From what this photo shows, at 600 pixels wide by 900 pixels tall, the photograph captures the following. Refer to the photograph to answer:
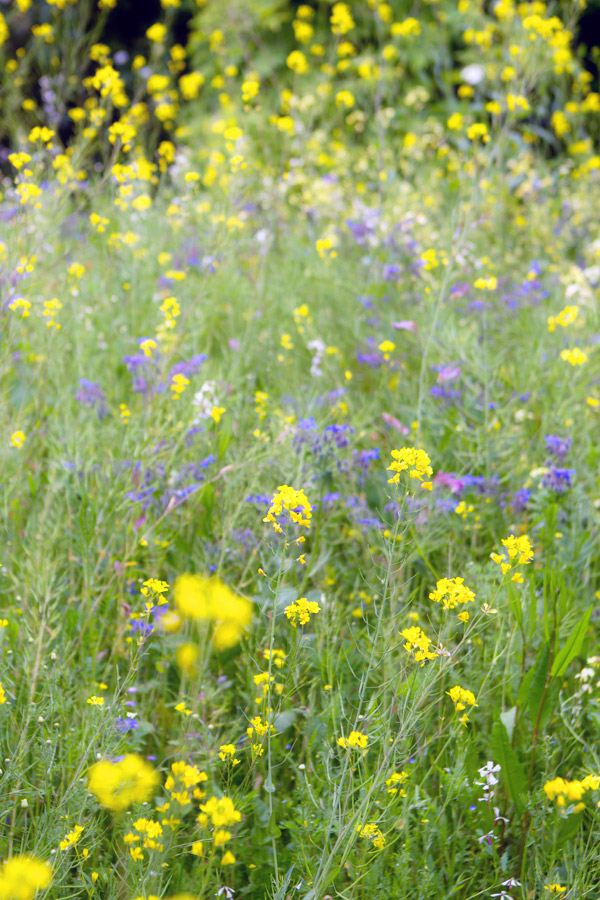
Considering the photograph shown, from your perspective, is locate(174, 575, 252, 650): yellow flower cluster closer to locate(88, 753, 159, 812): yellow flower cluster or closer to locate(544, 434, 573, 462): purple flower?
locate(88, 753, 159, 812): yellow flower cluster

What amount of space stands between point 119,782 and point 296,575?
63cm

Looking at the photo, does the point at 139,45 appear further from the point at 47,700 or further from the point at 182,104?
the point at 47,700

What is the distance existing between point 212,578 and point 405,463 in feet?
2.28

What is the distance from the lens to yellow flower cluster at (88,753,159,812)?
1.17 m

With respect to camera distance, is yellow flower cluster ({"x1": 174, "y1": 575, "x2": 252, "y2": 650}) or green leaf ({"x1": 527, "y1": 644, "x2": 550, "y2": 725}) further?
green leaf ({"x1": 527, "y1": 644, "x2": 550, "y2": 725})

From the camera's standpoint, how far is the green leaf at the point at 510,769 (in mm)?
1336

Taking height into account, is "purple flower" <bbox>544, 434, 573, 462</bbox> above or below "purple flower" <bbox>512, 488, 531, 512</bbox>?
above

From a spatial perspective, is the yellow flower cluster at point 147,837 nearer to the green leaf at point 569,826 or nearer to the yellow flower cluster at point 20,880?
the yellow flower cluster at point 20,880

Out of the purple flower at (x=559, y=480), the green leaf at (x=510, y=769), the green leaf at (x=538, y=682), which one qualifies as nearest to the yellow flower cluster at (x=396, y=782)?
the green leaf at (x=510, y=769)

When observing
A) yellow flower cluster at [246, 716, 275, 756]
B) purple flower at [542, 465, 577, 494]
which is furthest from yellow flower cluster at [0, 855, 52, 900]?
purple flower at [542, 465, 577, 494]

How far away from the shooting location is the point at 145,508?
1918mm

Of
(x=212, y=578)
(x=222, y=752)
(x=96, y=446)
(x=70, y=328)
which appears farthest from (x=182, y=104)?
(x=222, y=752)

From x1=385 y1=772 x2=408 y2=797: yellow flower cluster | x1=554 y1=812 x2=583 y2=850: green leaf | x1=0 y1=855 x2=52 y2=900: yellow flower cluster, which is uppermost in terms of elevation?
x1=0 y1=855 x2=52 y2=900: yellow flower cluster

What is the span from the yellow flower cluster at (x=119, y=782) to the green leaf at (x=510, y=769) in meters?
0.59
